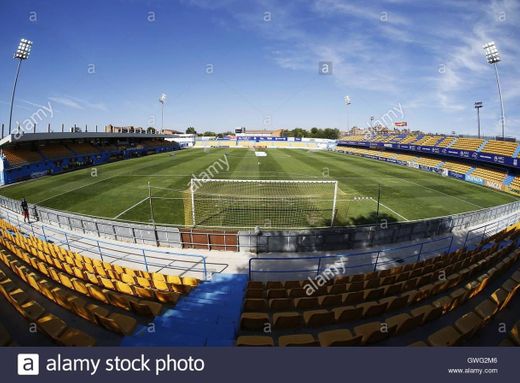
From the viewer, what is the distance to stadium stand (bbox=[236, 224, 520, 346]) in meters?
6.07

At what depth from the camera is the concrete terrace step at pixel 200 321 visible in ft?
20.9

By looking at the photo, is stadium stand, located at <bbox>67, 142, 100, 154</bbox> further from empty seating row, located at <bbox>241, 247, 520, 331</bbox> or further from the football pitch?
empty seating row, located at <bbox>241, 247, 520, 331</bbox>

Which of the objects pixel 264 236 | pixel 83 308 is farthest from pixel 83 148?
pixel 83 308

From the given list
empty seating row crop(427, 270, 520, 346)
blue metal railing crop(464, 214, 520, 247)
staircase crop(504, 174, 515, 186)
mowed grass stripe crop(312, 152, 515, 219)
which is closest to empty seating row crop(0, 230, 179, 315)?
empty seating row crop(427, 270, 520, 346)

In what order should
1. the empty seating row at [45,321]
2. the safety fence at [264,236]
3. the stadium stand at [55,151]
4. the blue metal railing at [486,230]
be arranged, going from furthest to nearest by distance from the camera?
1. the stadium stand at [55,151]
2. the blue metal railing at [486,230]
3. the safety fence at [264,236]
4. the empty seating row at [45,321]

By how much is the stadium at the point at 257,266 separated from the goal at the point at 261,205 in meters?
0.18

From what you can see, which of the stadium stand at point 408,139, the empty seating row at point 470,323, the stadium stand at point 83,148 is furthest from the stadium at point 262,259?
the stadium stand at point 408,139

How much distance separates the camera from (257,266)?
1166cm

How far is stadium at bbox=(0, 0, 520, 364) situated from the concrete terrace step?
5 centimetres

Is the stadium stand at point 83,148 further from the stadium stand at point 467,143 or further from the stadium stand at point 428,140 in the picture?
the stadium stand at point 467,143

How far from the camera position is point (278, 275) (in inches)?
432

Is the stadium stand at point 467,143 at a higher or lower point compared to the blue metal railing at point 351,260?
higher

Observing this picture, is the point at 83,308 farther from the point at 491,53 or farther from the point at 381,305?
the point at 491,53

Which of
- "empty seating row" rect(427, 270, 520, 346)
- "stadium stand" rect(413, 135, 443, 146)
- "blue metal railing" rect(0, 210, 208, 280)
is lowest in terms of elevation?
"blue metal railing" rect(0, 210, 208, 280)
